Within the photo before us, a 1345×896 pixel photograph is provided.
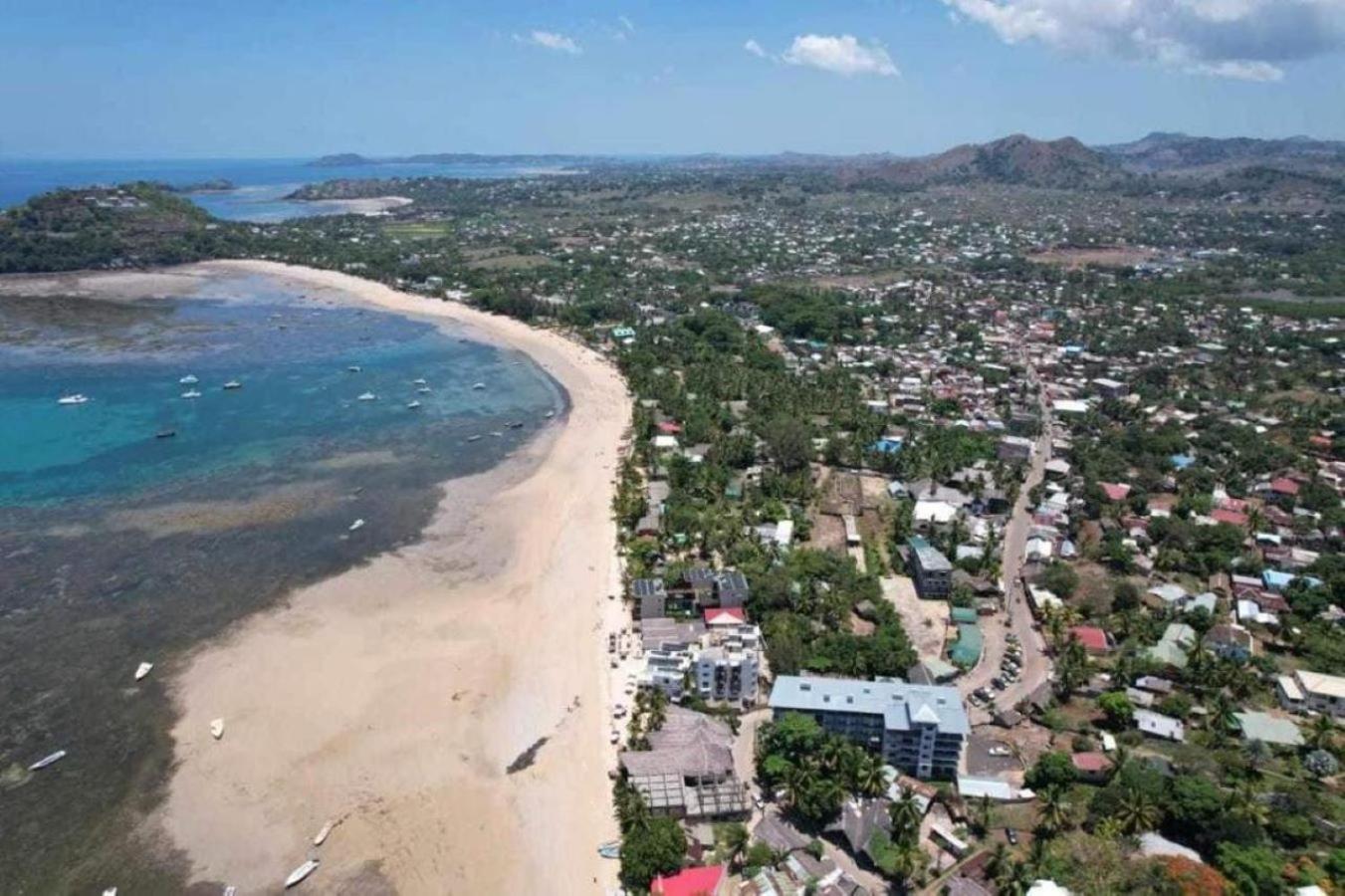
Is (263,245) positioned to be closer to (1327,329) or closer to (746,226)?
(746,226)

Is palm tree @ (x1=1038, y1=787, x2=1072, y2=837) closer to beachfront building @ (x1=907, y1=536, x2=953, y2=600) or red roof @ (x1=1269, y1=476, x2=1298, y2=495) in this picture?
beachfront building @ (x1=907, y1=536, x2=953, y2=600)

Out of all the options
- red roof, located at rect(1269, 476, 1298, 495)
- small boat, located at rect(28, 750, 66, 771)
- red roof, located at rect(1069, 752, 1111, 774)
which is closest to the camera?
red roof, located at rect(1069, 752, 1111, 774)

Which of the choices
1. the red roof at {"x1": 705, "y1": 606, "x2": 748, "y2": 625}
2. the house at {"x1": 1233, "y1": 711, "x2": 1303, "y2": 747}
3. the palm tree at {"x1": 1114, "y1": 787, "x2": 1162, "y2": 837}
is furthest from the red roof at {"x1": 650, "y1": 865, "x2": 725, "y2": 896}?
the house at {"x1": 1233, "y1": 711, "x2": 1303, "y2": 747}

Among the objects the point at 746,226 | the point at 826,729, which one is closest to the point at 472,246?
the point at 746,226

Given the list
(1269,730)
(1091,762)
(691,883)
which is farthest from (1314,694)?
(691,883)

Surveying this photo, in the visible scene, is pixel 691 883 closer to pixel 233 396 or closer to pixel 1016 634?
pixel 1016 634

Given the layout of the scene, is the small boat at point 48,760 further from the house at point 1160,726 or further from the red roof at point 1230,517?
the red roof at point 1230,517
